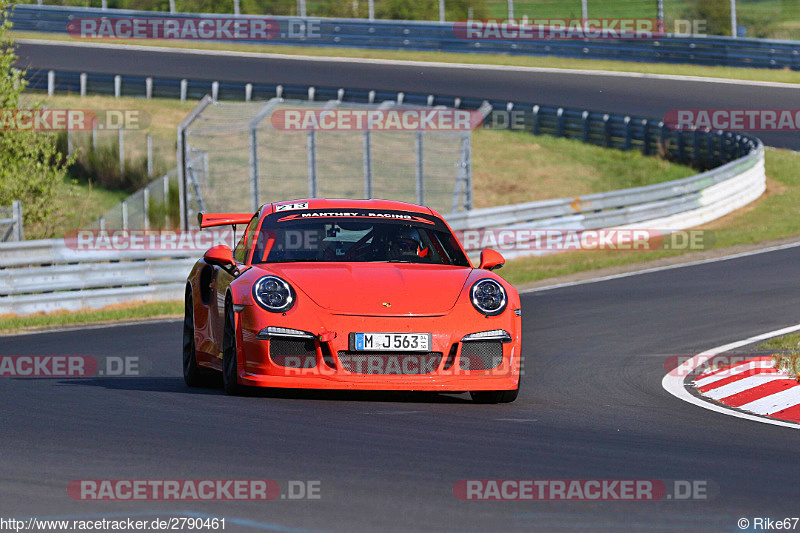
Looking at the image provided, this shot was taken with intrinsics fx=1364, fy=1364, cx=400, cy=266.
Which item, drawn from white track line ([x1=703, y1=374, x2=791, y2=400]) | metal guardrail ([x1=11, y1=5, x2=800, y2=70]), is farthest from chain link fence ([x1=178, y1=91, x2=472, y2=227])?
metal guardrail ([x1=11, y1=5, x2=800, y2=70])

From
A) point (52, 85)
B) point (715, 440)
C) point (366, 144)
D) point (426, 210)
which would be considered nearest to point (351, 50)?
point (52, 85)

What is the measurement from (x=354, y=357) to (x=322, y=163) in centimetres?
1661

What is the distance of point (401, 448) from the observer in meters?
6.61

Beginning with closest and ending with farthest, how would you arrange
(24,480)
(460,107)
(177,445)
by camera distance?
(24,480) → (177,445) → (460,107)

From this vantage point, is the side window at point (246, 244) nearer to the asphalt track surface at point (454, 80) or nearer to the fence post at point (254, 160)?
the fence post at point (254, 160)

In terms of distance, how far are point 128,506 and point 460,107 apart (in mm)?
30099

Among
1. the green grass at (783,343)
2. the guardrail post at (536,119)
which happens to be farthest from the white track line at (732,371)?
the guardrail post at (536,119)

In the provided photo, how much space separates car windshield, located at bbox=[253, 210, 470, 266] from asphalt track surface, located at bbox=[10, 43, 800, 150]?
24.6 m

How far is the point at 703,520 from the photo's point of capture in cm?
512

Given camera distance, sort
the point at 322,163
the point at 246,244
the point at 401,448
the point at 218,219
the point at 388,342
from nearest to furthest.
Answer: the point at 401,448 < the point at 388,342 < the point at 246,244 < the point at 218,219 < the point at 322,163

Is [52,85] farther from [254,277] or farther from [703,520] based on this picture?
[703,520]

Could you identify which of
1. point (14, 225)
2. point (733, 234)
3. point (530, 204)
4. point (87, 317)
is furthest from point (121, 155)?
point (87, 317)

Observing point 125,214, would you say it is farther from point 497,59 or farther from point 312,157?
point 497,59

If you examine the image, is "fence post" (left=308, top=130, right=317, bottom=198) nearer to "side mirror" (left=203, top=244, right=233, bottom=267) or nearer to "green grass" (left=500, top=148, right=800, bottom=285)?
"green grass" (left=500, top=148, right=800, bottom=285)
